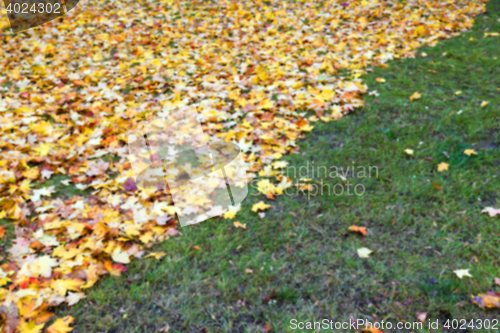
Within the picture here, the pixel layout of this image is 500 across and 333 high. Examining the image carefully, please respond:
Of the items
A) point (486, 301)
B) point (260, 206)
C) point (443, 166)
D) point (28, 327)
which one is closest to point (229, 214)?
point (260, 206)

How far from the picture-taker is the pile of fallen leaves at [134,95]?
2.44m

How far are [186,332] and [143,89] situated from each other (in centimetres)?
352

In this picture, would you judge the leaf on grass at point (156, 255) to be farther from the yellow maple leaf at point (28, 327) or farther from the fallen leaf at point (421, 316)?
the fallen leaf at point (421, 316)

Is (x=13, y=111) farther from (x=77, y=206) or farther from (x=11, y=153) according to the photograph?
(x=77, y=206)

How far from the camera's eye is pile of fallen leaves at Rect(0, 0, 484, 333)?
2438 mm

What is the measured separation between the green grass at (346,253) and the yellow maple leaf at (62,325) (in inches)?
2.2

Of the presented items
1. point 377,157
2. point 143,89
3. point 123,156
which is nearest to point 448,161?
point 377,157

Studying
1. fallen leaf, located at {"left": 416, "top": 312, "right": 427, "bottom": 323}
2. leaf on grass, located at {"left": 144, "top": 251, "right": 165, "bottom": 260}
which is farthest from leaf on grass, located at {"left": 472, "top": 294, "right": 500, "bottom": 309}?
leaf on grass, located at {"left": 144, "top": 251, "right": 165, "bottom": 260}

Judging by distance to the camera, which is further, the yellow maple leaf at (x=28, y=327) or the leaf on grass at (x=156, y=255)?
the leaf on grass at (x=156, y=255)

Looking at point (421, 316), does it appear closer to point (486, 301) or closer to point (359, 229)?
point (486, 301)

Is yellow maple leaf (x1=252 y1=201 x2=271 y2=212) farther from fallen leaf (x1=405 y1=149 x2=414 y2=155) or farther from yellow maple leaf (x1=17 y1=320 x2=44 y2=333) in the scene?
yellow maple leaf (x1=17 y1=320 x2=44 y2=333)

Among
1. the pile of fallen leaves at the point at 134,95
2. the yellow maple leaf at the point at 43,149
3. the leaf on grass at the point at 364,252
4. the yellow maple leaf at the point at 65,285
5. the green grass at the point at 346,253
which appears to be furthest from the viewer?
the yellow maple leaf at the point at 43,149

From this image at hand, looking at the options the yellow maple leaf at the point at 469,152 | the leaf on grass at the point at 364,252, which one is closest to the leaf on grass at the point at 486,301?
the leaf on grass at the point at 364,252

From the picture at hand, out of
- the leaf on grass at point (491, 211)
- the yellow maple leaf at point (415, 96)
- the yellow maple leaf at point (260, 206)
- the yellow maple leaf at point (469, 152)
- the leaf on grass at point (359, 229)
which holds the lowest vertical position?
the yellow maple leaf at point (260, 206)
